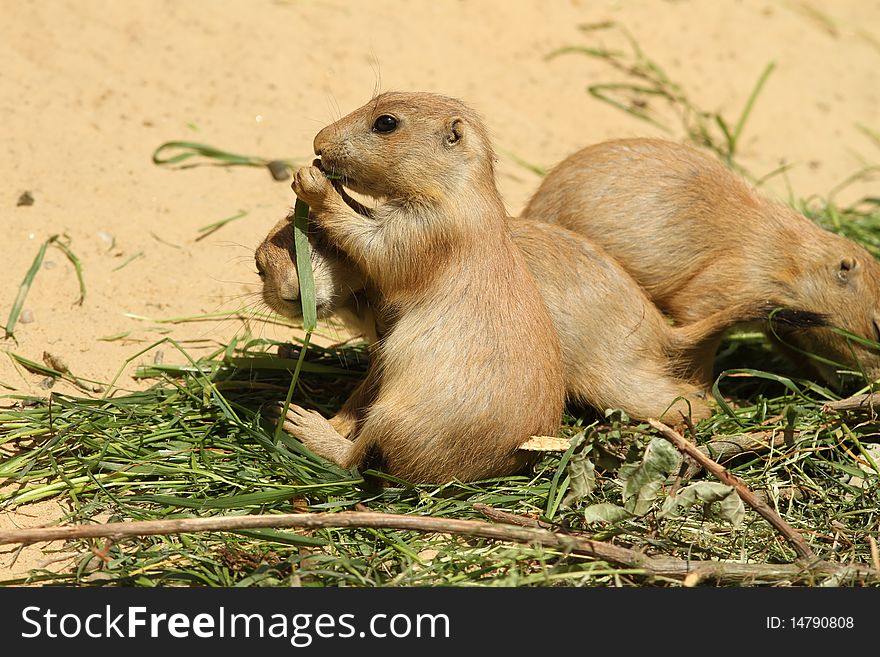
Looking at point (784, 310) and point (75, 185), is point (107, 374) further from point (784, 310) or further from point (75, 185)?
point (784, 310)

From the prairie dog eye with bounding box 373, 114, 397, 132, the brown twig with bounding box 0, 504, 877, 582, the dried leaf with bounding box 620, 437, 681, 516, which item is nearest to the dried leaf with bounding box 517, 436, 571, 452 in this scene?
the dried leaf with bounding box 620, 437, 681, 516

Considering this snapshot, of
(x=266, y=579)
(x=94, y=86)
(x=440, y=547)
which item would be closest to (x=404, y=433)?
(x=440, y=547)

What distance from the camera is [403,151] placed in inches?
192

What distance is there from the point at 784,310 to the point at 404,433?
7.87ft

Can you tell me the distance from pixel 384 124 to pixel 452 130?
0.33 metres

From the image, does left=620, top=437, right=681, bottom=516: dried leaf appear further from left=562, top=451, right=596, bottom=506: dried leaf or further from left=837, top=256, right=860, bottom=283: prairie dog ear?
left=837, top=256, right=860, bottom=283: prairie dog ear

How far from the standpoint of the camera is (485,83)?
855 centimetres

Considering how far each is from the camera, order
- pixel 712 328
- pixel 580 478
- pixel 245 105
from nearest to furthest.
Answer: pixel 580 478 → pixel 712 328 → pixel 245 105

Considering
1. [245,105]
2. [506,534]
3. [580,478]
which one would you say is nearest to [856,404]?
[580,478]

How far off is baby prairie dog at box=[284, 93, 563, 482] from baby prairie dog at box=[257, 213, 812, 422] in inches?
16.7

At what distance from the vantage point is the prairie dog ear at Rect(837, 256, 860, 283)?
5.99 meters

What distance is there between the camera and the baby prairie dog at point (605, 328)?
17.9 feet

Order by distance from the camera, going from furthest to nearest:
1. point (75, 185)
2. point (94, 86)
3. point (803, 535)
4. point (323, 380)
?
point (94, 86) < point (75, 185) < point (323, 380) < point (803, 535)

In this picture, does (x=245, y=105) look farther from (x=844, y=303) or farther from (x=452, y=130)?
(x=844, y=303)
